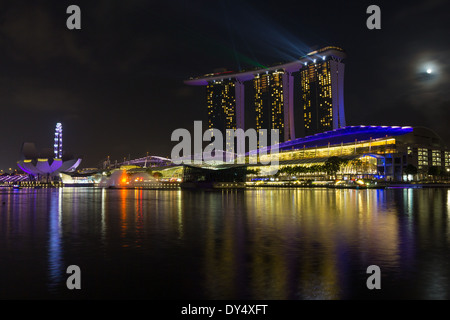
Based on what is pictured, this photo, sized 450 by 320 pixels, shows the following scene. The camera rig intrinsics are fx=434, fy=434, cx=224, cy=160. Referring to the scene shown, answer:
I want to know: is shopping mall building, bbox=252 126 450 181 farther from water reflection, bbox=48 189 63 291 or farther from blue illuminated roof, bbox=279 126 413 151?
water reflection, bbox=48 189 63 291

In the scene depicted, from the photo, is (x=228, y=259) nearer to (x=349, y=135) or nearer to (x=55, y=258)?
(x=55, y=258)

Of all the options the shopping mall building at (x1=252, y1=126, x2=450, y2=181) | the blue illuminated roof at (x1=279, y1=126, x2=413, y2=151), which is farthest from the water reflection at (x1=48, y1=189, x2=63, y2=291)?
the blue illuminated roof at (x1=279, y1=126, x2=413, y2=151)

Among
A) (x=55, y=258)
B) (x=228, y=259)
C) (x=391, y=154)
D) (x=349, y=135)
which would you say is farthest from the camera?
(x=349, y=135)

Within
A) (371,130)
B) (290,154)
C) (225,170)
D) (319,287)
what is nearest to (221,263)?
(319,287)

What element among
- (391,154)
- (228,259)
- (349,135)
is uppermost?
(349,135)

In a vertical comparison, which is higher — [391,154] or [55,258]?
[391,154]

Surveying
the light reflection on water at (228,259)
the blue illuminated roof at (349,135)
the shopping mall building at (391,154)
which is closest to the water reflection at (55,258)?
the light reflection on water at (228,259)

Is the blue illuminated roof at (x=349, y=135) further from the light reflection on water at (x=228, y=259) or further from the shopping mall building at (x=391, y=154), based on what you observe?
the light reflection on water at (x=228, y=259)

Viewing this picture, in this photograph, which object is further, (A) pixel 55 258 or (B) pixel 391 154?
(B) pixel 391 154

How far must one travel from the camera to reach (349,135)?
476ft

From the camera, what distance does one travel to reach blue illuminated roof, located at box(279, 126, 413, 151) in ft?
428

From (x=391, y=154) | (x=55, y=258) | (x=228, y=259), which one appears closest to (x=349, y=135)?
(x=391, y=154)
